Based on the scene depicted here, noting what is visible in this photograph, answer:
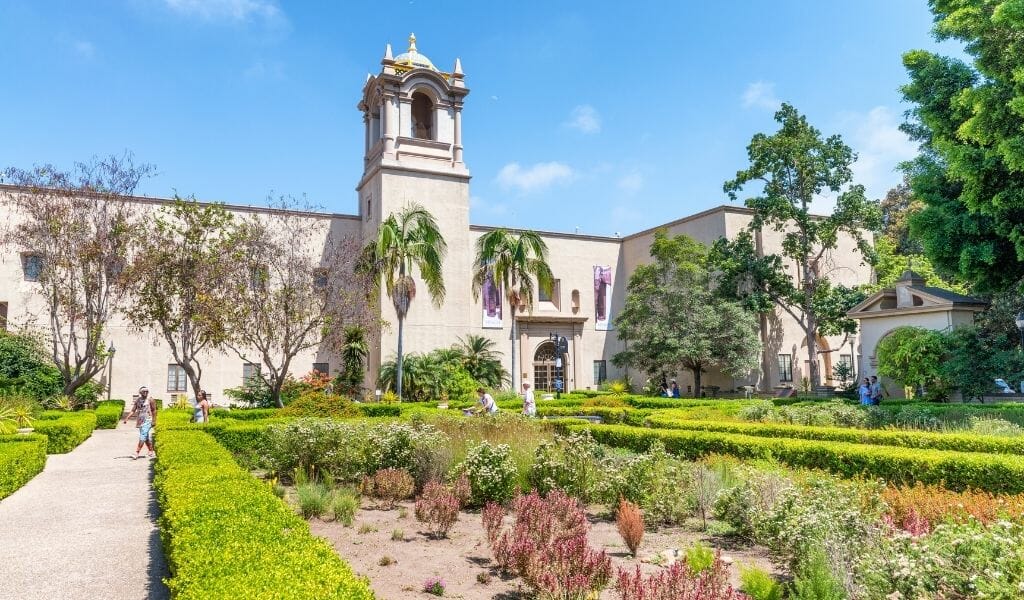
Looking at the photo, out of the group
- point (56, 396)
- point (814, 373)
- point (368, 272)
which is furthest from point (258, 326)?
point (814, 373)

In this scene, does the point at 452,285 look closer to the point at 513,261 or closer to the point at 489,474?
the point at 513,261

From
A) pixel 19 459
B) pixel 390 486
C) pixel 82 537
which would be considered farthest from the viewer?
pixel 19 459

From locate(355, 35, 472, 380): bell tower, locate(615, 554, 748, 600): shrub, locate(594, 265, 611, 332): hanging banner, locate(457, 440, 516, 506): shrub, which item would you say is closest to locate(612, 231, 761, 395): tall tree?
locate(594, 265, 611, 332): hanging banner

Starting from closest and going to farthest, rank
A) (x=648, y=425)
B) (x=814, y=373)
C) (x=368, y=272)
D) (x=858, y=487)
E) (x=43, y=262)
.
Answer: (x=858, y=487) → (x=648, y=425) → (x=43, y=262) → (x=368, y=272) → (x=814, y=373)

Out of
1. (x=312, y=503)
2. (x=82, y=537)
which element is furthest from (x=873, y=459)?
(x=82, y=537)

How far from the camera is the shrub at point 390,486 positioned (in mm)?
8969

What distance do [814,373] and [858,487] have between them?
75.4 ft

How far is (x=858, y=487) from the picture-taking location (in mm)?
6902

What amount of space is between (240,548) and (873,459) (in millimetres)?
7875

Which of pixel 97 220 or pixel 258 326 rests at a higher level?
pixel 97 220

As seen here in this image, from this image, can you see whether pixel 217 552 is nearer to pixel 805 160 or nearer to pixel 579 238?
pixel 805 160

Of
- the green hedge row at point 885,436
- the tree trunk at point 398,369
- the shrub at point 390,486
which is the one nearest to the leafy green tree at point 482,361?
the tree trunk at point 398,369

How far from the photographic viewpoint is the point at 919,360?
850 inches

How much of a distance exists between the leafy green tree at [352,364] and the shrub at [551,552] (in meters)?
22.1
